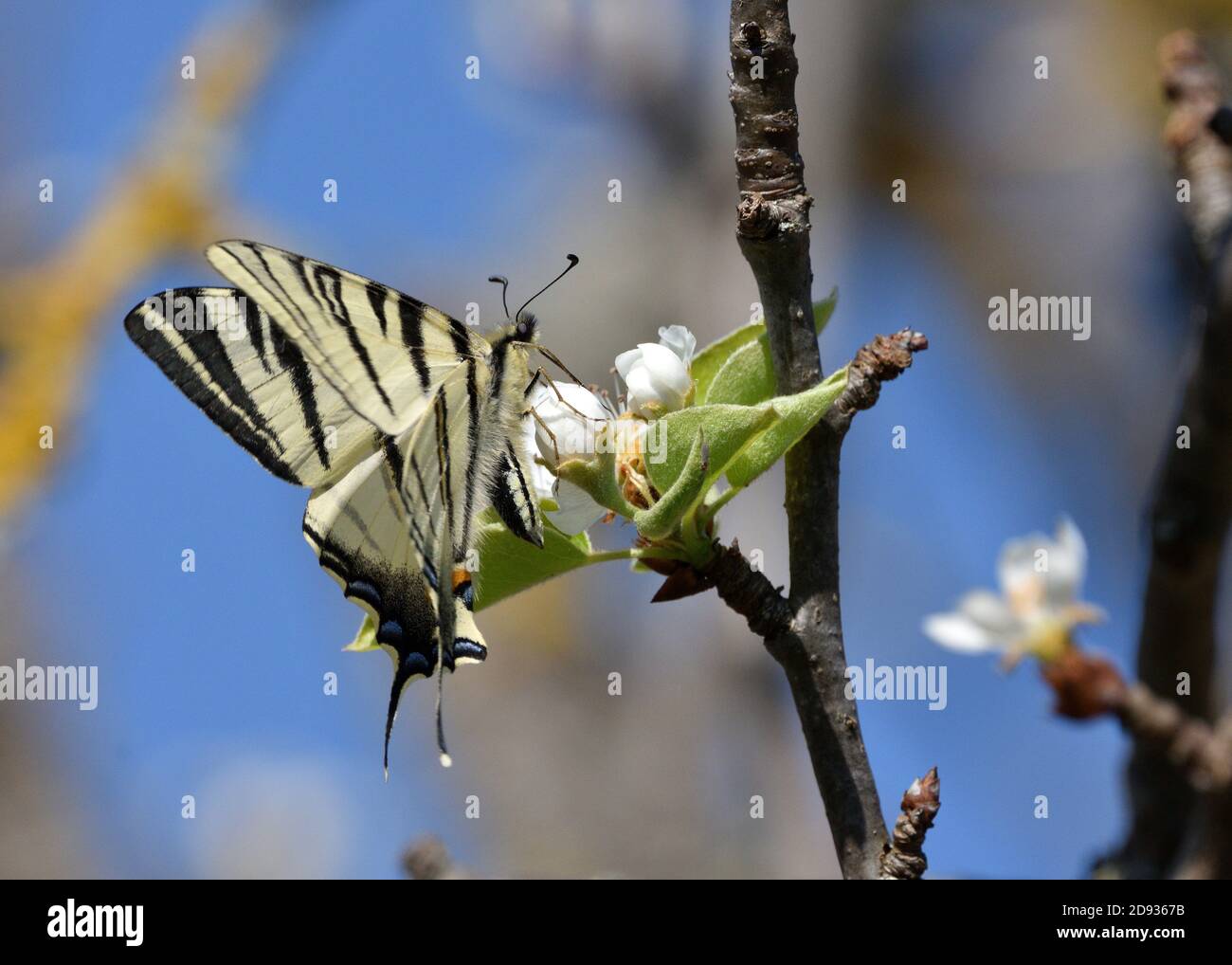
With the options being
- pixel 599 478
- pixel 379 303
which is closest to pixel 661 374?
pixel 599 478

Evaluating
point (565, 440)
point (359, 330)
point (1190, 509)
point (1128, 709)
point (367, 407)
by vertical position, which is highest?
point (359, 330)

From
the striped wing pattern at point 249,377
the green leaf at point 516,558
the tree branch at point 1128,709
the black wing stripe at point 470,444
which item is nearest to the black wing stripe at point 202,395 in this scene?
the striped wing pattern at point 249,377

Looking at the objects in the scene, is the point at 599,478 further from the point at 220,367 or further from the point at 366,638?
the point at 220,367

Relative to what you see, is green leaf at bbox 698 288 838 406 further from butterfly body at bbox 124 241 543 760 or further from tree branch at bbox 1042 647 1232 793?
tree branch at bbox 1042 647 1232 793

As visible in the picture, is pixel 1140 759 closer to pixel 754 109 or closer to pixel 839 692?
pixel 839 692

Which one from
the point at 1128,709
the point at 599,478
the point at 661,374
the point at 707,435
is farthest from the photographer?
the point at 661,374
